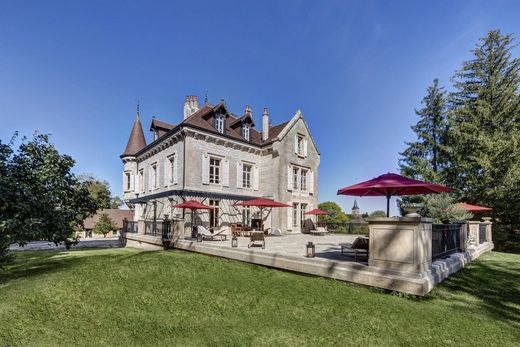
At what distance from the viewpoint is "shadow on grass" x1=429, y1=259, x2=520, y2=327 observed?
202 inches

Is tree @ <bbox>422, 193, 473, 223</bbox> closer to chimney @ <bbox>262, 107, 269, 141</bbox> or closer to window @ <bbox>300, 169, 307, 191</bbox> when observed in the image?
window @ <bbox>300, 169, 307, 191</bbox>

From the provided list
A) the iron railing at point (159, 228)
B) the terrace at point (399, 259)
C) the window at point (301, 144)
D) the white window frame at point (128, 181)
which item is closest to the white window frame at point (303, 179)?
the window at point (301, 144)

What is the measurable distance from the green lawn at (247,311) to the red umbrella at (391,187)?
2.48 metres

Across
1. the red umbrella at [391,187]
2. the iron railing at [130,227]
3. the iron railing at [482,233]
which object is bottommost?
the iron railing at [130,227]

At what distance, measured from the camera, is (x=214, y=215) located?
62.7ft

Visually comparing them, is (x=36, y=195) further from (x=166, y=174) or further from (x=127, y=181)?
(x=127, y=181)

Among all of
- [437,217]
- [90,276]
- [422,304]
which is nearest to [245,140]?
[437,217]

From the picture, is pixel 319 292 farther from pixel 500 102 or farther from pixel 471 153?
pixel 500 102

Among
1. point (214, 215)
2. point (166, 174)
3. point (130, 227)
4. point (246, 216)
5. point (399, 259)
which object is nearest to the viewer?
point (399, 259)

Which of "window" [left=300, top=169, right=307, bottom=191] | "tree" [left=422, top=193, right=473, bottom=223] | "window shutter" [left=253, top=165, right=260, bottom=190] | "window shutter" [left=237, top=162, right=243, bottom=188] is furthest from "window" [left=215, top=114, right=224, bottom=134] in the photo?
"tree" [left=422, top=193, right=473, bottom=223]

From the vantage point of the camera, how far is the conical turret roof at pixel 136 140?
25.3 meters

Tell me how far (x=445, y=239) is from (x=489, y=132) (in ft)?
64.3

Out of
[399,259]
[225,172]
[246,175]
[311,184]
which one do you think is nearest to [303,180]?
[311,184]

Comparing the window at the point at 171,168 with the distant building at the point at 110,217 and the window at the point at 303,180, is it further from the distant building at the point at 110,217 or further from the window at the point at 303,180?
the distant building at the point at 110,217
